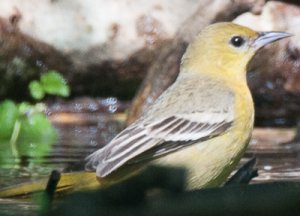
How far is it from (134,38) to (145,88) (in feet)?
3.38

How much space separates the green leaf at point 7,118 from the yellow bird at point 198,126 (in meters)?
2.45

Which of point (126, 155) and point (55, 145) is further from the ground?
point (126, 155)

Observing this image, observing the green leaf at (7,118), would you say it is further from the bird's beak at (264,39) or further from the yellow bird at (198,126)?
the bird's beak at (264,39)

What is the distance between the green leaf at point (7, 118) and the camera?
755 cm

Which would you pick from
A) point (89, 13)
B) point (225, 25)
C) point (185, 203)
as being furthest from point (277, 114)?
point (185, 203)

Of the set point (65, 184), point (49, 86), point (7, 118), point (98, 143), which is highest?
point (65, 184)

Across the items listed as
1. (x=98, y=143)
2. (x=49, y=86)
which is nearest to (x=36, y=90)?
(x=49, y=86)

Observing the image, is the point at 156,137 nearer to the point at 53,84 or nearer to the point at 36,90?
the point at 53,84

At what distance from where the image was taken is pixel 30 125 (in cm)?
767

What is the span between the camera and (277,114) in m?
8.59

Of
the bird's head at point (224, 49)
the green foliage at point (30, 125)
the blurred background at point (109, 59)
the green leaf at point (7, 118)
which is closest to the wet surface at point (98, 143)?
the blurred background at point (109, 59)

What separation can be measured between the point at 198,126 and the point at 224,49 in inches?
33.2

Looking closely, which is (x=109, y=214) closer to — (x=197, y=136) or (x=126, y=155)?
(x=126, y=155)

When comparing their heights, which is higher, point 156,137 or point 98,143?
point 156,137
